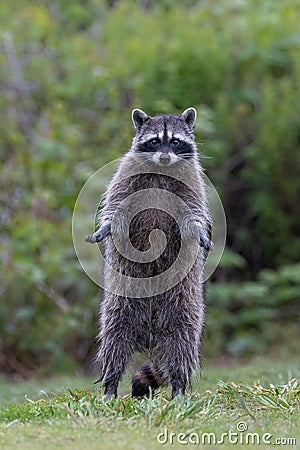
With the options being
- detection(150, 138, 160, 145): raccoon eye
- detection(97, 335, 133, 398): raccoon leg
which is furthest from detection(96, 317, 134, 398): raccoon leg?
detection(150, 138, 160, 145): raccoon eye

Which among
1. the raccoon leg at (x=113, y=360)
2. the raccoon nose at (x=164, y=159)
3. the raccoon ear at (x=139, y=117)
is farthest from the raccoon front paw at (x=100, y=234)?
the raccoon ear at (x=139, y=117)

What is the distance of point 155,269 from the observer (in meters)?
6.21

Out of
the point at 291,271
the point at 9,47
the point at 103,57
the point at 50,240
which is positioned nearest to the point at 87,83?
the point at 103,57

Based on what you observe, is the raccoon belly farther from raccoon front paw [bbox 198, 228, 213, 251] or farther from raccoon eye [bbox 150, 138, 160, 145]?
raccoon eye [bbox 150, 138, 160, 145]

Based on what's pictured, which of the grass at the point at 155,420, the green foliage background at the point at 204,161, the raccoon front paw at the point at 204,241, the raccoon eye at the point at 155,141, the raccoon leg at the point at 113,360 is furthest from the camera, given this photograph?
the green foliage background at the point at 204,161

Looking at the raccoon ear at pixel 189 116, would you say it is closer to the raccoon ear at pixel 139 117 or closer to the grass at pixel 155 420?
the raccoon ear at pixel 139 117

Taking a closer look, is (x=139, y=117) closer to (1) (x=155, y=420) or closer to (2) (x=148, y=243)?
(2) (x=148, y=243)

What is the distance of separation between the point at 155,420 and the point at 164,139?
2.23 m

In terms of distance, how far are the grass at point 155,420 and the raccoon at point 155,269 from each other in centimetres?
28

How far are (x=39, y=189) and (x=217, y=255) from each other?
10.5ft

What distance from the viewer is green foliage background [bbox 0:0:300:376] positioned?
11.1 metres

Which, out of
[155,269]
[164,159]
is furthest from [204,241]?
[164,159]

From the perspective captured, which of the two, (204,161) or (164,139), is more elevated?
(204,161)

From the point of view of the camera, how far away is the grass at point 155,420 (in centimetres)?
456
